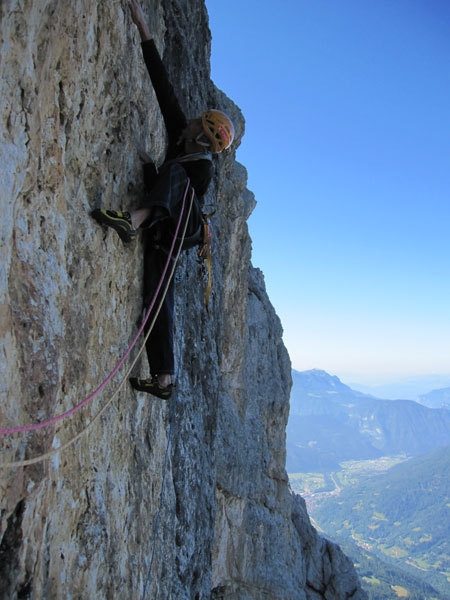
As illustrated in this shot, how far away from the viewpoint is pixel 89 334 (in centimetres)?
416

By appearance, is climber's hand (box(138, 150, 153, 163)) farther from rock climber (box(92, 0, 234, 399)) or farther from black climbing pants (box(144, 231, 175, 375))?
black climbing pants (box(144, 231, 175, 375))

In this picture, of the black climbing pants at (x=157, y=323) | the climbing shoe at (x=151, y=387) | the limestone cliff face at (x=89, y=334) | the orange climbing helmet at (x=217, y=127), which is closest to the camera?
the limestone cliff face at (x=89, y=334)

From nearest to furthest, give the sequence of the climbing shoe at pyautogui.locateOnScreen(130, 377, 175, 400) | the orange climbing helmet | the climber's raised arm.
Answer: the climber's raised arm, the climbing shoe at pyautogui.locateOnScreen(130, 377, 175, 400), the orange climbing helmet

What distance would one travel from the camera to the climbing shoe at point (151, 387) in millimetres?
5352

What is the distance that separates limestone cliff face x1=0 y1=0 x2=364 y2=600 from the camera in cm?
297

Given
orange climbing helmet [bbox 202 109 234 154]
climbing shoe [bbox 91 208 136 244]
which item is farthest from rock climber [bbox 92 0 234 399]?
climbing shoe [bbox 91 208 136 244]

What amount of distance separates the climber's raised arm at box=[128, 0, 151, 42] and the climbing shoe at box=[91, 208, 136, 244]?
2.21m

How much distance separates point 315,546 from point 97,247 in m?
25.0

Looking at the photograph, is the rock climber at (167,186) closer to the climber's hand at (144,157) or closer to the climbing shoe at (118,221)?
the climber's hand at (144,157)

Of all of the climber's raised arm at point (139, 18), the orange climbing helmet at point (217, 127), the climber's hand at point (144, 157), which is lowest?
the climber's hand at point (144, 157)

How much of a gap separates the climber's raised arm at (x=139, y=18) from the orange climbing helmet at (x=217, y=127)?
1052 mm

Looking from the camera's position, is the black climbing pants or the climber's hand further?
the black climbing pants

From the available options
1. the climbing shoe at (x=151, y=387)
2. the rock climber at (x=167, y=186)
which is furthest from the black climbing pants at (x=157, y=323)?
the climbing shoe at (x=151, y=387)

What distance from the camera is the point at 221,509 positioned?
17.4 meters
